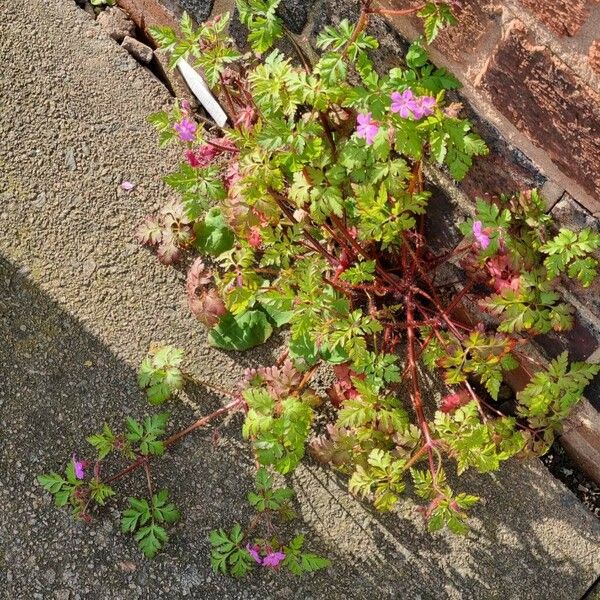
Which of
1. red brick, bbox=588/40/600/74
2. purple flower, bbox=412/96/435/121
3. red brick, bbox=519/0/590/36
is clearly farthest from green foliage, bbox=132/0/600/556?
red brick, bbox=588/40/600/74

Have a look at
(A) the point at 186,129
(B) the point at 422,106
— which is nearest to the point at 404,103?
(B) the point at 422,106

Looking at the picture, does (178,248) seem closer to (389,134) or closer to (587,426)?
(389,134)

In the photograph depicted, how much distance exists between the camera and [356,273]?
258cm

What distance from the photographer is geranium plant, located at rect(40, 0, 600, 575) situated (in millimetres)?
2400

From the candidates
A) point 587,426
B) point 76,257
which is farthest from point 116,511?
point 587,426

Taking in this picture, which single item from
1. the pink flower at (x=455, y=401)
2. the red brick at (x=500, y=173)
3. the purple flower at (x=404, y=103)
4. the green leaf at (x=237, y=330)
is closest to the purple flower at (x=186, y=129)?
the green leaf at (x=237, y=330)

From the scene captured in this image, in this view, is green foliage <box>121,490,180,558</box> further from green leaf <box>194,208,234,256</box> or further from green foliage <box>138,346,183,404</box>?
green leaf <box>194,208,234,256</box>

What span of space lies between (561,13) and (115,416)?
175 cm

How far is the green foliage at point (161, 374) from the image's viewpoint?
9.16 feet

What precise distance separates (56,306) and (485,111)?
146cm

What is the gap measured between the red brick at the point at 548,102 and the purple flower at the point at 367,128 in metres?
0.33

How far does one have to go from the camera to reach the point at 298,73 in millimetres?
2510

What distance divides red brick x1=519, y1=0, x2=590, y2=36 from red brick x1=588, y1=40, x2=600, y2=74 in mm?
57

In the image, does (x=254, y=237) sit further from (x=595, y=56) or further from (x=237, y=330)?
(x=595, y=56)
